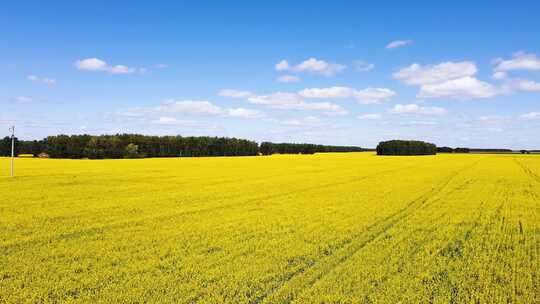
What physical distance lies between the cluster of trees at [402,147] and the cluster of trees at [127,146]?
1827 inches

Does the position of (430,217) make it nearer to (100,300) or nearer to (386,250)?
(386,250)

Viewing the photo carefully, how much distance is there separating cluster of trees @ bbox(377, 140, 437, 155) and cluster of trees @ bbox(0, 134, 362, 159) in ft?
152

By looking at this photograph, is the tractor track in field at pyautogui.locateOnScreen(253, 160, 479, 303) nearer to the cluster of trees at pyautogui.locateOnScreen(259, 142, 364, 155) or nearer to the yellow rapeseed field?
the yellow rapeseed field

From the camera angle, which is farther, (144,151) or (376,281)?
(144,151)

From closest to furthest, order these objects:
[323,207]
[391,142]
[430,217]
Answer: [430,217]
[323,207]
[391,142]

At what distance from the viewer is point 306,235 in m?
10.6

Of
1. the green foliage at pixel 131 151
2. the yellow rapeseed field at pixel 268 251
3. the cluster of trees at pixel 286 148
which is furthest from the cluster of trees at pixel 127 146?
the yellow rapeseed field at pixel 268 251

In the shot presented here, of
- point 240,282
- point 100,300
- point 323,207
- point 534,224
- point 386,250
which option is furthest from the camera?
point 323,207

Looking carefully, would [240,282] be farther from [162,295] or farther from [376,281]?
[376,281]

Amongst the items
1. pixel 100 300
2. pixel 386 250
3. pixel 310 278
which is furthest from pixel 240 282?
pixel 386 250

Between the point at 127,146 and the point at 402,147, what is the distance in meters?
83.3

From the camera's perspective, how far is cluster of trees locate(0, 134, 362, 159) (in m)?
71.4

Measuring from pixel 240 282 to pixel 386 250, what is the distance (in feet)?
12.2

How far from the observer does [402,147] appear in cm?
12431
